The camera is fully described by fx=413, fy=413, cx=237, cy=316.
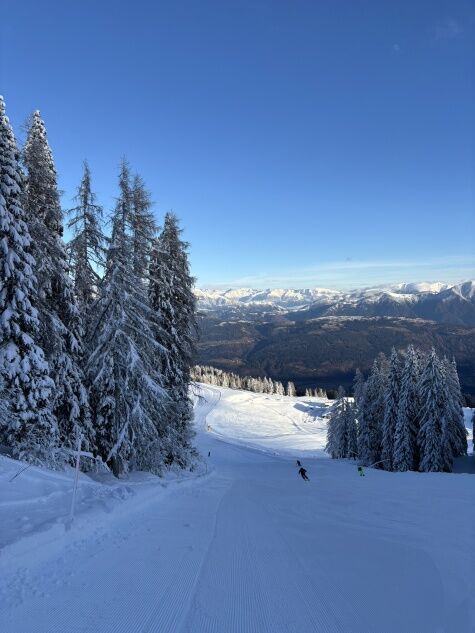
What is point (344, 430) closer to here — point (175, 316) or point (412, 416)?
point (412, 416)

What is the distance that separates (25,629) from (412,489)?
1768 centimetres

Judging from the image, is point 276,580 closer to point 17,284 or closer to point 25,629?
point 25,629

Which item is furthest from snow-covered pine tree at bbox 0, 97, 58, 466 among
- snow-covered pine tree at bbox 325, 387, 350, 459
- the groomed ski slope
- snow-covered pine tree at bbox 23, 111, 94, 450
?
snow-covered pine tree at bbox 325, 387, 350, 459

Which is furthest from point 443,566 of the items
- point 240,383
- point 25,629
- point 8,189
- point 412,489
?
point 240,383

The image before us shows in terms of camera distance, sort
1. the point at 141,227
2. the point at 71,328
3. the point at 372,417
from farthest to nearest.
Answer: the point at 372,417, the point at 141,227, the point at 71,328

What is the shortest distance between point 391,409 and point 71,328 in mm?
34652

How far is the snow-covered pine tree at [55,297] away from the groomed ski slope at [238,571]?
199 inches

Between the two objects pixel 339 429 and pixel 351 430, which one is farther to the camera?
pixel 339 429

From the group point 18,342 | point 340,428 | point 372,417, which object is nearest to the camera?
point 18,342

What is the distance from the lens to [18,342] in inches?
555

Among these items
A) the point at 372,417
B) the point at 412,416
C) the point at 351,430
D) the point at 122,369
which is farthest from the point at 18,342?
the point at 351,430

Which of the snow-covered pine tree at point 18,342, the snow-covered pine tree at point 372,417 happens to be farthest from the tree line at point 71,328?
the snow-covered pine tree at point 372,417

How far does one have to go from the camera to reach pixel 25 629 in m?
4.89

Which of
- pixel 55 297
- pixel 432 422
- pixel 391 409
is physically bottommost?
pixel 432 422
